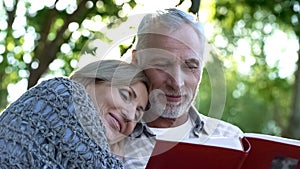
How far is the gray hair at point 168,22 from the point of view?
2.36 m

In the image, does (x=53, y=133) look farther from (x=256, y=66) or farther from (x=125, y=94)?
(x=256, y=66)

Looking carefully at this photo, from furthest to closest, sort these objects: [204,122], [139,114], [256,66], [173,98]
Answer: [256,66]
[204,122]
[173,98]
[139,114]

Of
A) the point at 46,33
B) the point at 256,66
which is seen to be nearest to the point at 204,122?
the point at 46,33

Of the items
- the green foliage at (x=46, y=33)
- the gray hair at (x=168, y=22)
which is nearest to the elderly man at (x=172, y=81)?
the gray hair at (x=168, y=22)

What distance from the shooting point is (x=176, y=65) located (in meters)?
2.32

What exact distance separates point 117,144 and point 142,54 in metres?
0.30

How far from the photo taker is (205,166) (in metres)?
1.93

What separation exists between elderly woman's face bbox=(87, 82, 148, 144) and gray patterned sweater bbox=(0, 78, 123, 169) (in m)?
0.38

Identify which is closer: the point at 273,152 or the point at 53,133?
the point at 53,133

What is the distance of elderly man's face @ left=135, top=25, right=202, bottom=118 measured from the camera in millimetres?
2225

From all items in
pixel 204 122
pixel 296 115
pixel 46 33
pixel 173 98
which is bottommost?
pixel 296 115

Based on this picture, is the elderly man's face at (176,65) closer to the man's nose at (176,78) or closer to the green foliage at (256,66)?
the man's nose at (176,78)

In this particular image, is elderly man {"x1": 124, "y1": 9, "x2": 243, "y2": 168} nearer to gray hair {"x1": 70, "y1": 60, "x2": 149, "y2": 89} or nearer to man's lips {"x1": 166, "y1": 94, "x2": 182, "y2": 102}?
man's lips {"x1": 166, "y1": 94, "x2": 182, "y2": 102}

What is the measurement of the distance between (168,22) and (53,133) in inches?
42.1
